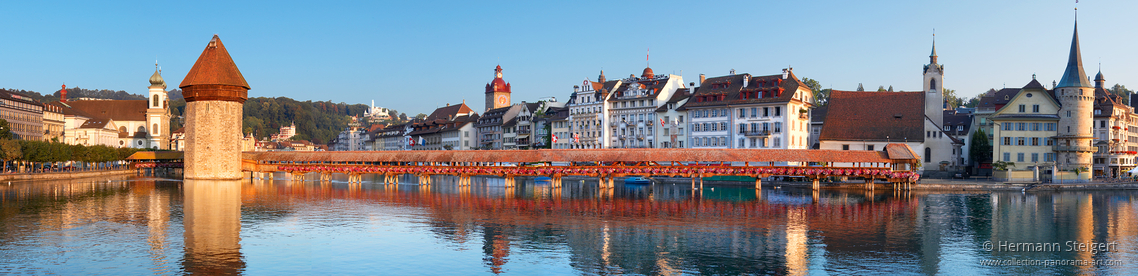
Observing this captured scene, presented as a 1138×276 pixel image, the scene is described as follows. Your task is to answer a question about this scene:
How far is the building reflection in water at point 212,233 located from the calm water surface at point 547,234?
0.08 metres

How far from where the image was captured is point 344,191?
52.0m

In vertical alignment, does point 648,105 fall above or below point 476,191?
above

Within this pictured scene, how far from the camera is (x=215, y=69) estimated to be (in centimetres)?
6412

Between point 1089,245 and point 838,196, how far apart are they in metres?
22.5

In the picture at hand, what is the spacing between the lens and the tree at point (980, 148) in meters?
70.5

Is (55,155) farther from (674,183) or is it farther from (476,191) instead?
(674,183)

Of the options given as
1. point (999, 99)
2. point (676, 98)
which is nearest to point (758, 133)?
point (676, 98)

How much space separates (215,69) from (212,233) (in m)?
40.6

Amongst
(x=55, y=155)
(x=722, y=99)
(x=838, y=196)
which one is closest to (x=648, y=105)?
(x=722, y=99)

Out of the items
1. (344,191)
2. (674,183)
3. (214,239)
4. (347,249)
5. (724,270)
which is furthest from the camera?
(674,183)

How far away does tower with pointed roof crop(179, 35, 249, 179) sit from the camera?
63.9 meters

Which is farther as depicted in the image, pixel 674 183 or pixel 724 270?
pixel 674 183

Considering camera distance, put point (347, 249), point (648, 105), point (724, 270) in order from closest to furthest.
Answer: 1. point (724, 270)
2. point (347, 249)
3. point (648, 105)

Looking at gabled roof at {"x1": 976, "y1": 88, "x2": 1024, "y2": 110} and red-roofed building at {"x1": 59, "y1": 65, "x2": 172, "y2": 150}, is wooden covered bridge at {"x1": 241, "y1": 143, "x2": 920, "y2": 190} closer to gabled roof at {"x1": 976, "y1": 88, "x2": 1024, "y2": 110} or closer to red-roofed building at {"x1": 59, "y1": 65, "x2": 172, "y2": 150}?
gabled roof at {"x1": 976, "y1": 88, "x2": 1024, "y2": 110}
